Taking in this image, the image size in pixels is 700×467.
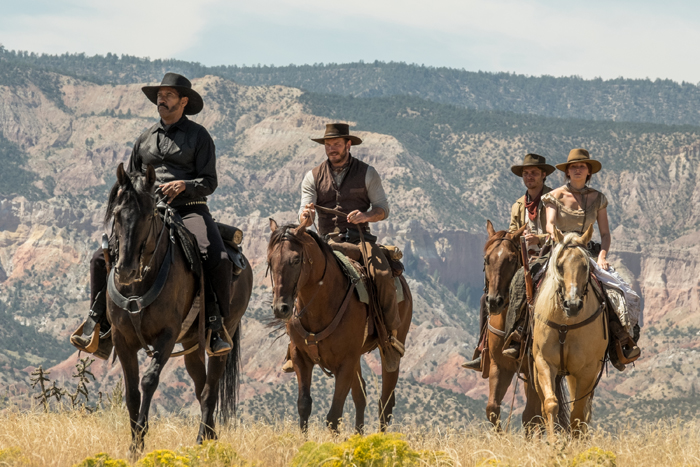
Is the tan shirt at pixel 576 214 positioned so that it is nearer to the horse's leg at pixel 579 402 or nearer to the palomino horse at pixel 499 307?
the palomino horse at pixel 499 307

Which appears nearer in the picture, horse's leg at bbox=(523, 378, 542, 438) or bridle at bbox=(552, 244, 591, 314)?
bridle at bbox=(552, 244, 591, 314)

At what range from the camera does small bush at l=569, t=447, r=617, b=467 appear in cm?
685

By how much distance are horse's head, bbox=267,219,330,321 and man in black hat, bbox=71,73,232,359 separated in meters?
0.60

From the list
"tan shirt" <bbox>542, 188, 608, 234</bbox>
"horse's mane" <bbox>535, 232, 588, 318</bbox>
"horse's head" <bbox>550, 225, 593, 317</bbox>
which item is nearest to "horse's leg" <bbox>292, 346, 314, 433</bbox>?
"horse's mane" <bbox>535, 232, 588, 318</bbox>

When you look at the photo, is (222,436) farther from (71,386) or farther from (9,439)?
(71,386)

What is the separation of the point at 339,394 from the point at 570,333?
2.72m

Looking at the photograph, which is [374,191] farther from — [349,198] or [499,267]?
[499,267]

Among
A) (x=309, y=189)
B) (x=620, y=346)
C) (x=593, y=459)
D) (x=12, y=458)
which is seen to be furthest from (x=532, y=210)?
(x=12, y=458)

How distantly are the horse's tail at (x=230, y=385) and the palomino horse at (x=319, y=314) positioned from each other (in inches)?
44.9

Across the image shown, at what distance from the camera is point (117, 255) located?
8.70 metres

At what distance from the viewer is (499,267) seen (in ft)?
34.1

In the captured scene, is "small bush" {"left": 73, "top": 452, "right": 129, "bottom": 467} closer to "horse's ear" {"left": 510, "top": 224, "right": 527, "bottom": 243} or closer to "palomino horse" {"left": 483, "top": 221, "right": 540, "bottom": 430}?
"palomino horse" {"left": 483, "top": 221, "right": 540, "bottom": 430}

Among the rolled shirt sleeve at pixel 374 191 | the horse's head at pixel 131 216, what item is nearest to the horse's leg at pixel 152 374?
the horse's head at pixel 131 216

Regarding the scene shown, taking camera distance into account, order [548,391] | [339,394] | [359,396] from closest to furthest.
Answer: [548,391], [339,394], [359,396]
